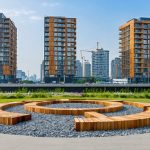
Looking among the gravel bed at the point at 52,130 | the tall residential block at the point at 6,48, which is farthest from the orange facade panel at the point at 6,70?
the gravel bed at the point at 52,130

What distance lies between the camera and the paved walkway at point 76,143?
26.7ft

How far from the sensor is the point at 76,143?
8672 millimetres

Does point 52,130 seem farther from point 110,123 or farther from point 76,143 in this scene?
point 76,143

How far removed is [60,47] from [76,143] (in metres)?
99.9

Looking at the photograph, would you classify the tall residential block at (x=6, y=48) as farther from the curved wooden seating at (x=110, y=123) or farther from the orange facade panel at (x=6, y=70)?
the curved wooden seating at (x=110, y=123)

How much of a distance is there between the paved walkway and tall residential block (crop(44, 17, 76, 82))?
317 feet

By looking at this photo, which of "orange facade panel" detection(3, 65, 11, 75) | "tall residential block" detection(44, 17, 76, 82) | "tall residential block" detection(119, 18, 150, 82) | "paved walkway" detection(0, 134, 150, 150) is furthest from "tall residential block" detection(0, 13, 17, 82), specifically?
"paved walkway" detection(0, 134, 150, 150)

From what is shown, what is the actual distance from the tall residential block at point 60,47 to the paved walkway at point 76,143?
96.7 meters

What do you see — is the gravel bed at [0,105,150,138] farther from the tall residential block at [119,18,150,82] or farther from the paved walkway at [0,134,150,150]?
the tall residential block at [119,18,150,82]

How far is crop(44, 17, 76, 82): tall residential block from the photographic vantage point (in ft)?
349

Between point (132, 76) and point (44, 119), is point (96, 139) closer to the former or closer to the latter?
point (44, 119)

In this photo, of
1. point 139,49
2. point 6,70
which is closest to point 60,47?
point 6,70

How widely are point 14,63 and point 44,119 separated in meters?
112

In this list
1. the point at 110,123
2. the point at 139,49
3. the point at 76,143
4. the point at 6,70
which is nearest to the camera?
the point at 76,143
